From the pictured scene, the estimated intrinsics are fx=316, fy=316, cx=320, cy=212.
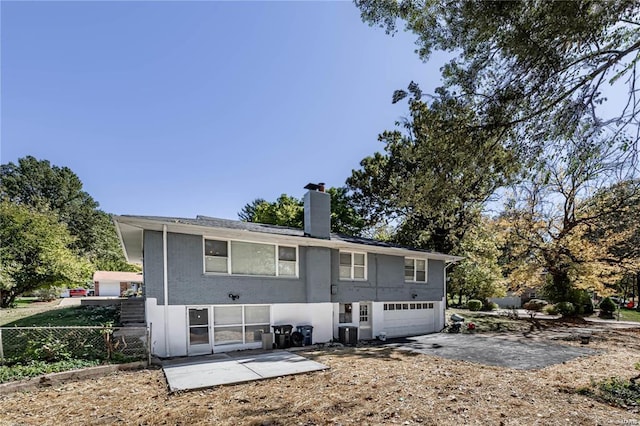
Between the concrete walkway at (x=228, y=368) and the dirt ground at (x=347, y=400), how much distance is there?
0.31 metres

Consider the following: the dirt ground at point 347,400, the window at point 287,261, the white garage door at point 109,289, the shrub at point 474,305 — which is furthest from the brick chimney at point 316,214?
the white garage door at point 109,289

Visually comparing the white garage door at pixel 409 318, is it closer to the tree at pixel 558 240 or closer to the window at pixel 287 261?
the window at pixel 287 261

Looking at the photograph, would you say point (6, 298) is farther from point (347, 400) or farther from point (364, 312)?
point (347, 400)

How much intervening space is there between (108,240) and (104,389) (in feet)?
173

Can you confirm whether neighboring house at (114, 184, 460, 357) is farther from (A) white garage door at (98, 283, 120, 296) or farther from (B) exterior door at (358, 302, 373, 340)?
(A) white garage door at (98, 283, 120, 296)

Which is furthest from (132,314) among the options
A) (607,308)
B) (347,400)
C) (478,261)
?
(607,308)

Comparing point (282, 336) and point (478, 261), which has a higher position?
point (478, 261)

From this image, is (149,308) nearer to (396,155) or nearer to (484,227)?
(396,155)

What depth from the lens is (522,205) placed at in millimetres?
22672

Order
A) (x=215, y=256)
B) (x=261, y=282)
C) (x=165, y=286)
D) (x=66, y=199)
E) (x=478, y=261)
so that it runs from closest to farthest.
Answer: (x=165, y=286) → (x=215, y=256) → (x=261, y=282) → (x=478, y=261) → (x=66, y=199)

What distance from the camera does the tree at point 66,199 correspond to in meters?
46.2

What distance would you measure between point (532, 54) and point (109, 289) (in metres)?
47.7

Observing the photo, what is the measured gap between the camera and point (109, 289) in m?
40.2

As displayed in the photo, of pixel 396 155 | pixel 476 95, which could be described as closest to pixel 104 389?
pixel 476 95
